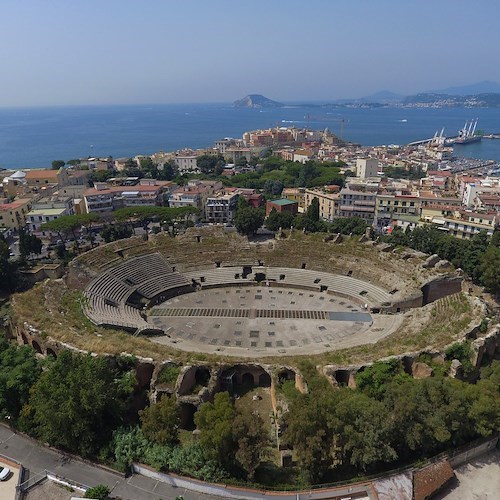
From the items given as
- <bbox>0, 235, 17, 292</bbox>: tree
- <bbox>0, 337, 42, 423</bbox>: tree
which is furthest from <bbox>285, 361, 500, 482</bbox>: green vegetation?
<bbox>0, 235, 17, 292</bbox>: tree

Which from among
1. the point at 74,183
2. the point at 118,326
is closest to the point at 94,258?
the point at 118,326

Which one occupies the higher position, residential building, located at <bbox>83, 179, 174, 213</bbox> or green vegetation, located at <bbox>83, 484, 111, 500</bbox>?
residential building, located at <bbox>83, 179, 174, 213</bbox>

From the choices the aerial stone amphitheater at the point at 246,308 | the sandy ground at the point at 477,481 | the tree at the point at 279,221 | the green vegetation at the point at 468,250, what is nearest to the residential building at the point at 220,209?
the tree at the point at 279,221

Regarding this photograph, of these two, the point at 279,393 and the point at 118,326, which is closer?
the point at 279,393

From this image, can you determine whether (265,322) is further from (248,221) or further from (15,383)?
(15,383)

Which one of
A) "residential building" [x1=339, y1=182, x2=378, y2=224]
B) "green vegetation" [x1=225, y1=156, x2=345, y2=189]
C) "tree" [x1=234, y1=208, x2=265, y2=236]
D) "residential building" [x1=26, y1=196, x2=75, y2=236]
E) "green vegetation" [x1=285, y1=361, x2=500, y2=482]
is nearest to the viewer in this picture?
"green vegetation" [x1=285, y1=361, x2=500, y2=482]

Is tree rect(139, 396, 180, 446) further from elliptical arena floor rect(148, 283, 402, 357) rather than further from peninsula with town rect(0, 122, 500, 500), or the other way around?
elliptical arena floor rect(148, 283, 402, 357)

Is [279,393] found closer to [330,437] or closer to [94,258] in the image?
[330,437]

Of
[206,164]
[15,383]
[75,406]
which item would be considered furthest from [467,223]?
[206,164]
